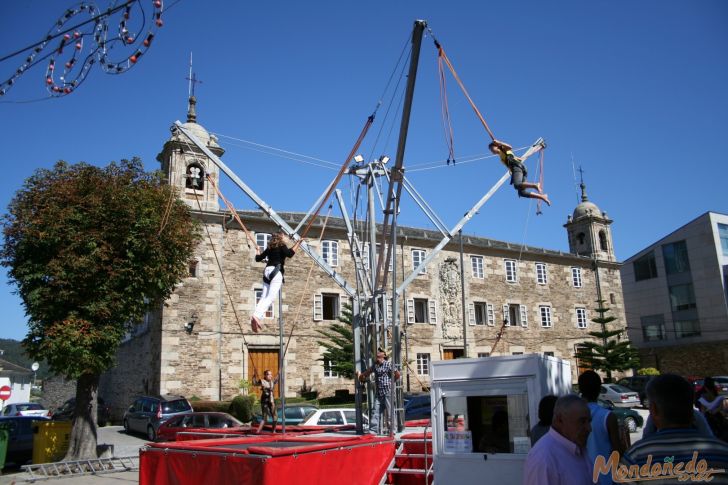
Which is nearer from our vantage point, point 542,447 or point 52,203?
point 542,447

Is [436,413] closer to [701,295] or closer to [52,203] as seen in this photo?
[52,203]

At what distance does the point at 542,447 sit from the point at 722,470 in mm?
1126

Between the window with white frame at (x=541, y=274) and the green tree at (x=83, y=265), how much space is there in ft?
86.6

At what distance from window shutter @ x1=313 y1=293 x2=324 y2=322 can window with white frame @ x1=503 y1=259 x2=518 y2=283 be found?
12.9 meters

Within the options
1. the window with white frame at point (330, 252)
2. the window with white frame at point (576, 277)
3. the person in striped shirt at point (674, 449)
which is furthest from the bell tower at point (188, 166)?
the window with white frame at point (576, 277)

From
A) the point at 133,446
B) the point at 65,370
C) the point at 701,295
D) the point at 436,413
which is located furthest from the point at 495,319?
the point at 436,413

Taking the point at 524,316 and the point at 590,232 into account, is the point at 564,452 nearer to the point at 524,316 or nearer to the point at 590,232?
the point at 524,316

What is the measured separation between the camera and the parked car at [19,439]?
16.3 meters

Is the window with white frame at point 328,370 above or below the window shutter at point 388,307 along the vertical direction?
below

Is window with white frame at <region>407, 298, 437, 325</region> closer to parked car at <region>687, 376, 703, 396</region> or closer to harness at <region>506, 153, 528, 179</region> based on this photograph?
parked car at <region>687, 376, 703, 396</region>

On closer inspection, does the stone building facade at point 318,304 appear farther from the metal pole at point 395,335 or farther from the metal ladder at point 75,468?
the metal pole at point 395,335

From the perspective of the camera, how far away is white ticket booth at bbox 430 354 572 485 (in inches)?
287

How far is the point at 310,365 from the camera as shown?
28.1m

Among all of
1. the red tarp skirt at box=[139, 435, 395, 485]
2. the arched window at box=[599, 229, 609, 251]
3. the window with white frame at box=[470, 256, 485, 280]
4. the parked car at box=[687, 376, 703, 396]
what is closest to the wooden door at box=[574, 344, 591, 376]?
the arched window at box=[599, 229, 609, 251]
